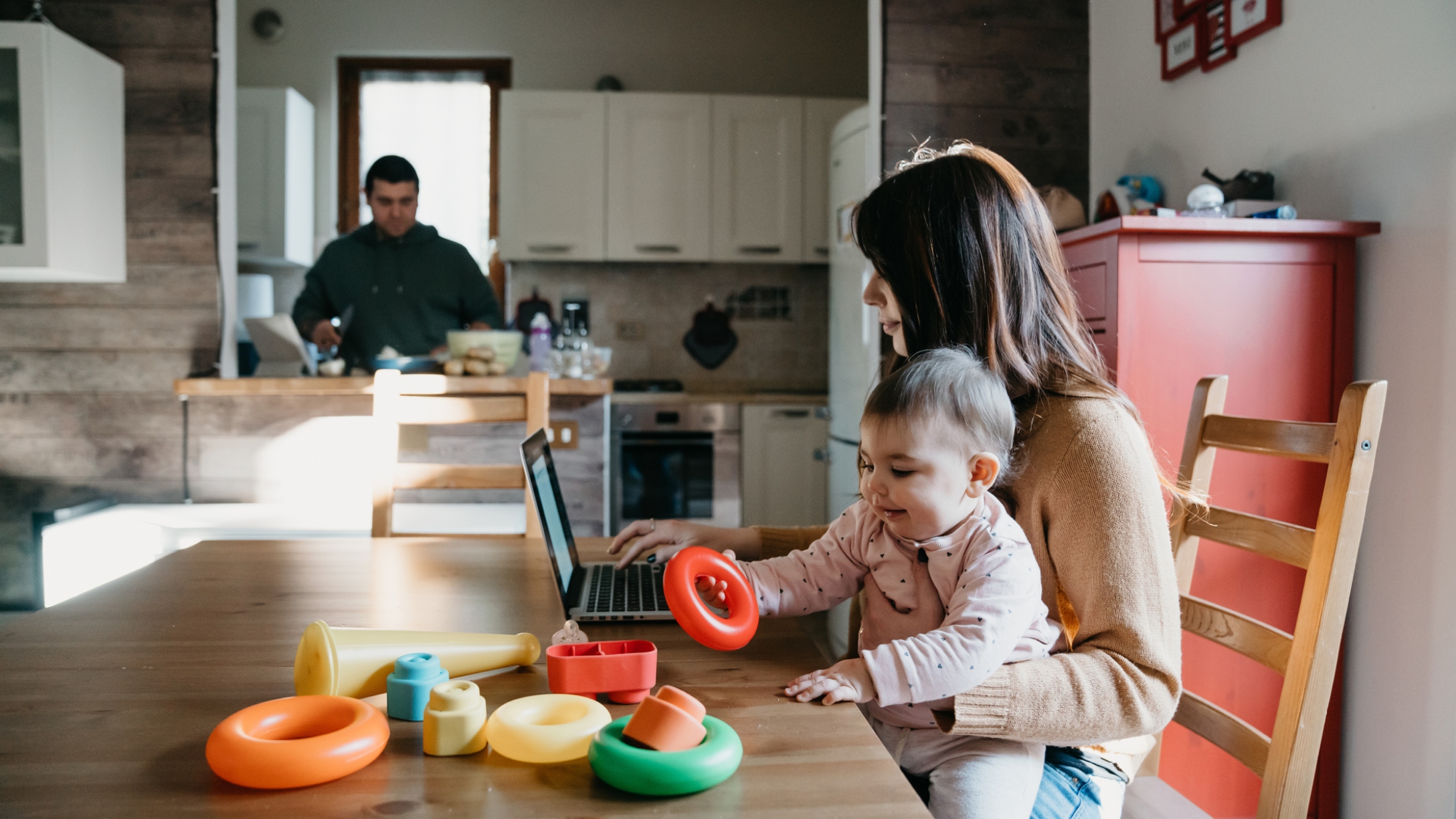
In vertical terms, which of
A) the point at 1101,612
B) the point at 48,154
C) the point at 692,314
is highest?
the point at 48,154

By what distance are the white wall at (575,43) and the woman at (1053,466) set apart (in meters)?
3.79

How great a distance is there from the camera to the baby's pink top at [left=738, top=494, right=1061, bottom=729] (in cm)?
88

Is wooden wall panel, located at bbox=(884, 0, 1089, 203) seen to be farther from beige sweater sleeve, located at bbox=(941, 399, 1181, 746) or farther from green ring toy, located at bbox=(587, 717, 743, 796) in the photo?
green ring toy, located at bbox=(587, 717, 743, 796)

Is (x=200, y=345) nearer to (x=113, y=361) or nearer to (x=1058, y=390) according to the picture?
(x=113, y=361)

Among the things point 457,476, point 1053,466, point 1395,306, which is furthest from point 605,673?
point 1395,306

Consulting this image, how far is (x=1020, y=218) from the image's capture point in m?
1.10

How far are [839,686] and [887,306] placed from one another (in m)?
0.52

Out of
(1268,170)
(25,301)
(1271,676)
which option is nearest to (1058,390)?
(1271,676)

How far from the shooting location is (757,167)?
434cm

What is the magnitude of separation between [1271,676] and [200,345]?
3009 millimetres

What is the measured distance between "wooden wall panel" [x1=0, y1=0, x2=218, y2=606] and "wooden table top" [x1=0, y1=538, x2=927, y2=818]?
1698 millimetres

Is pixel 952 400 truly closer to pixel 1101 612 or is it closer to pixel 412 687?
pixel 1101 612

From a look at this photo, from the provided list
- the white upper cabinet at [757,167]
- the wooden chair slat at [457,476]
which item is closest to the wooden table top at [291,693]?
the wooden chair slat at [457,476]

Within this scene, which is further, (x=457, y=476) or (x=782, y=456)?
(x=782, y=456)
